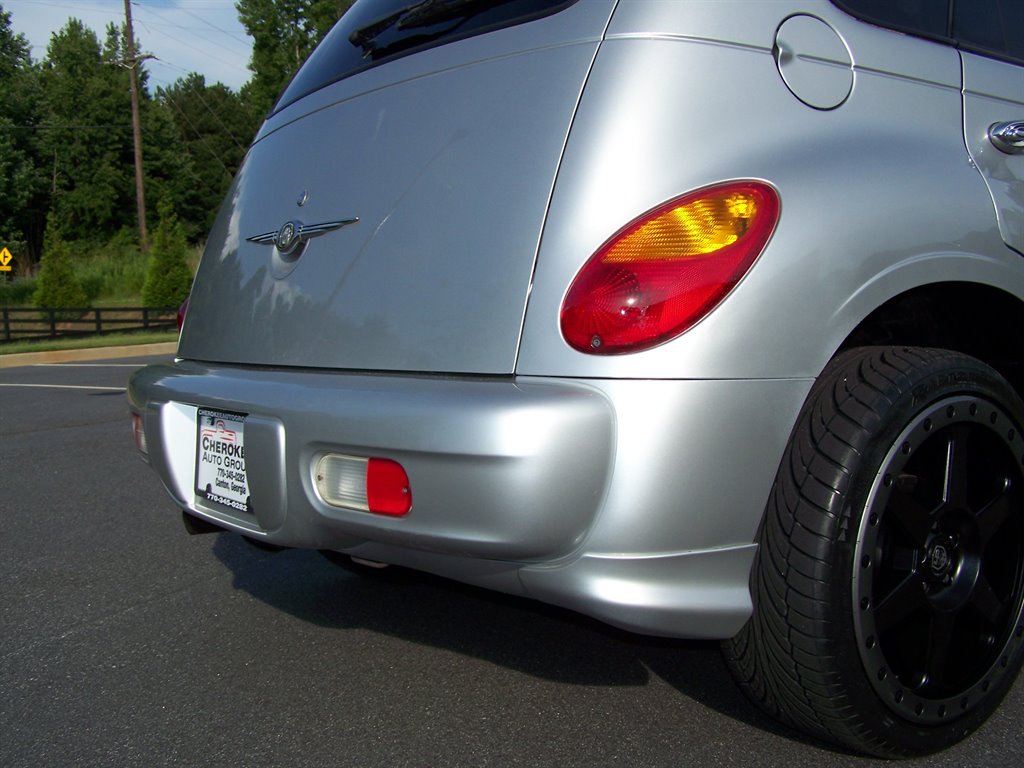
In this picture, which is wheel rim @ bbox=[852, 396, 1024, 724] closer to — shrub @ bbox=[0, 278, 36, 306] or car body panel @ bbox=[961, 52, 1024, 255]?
car body panel @ bbox=[961, 52, 1024, 255]

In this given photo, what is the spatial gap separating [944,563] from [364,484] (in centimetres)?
123

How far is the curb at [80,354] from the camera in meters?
17.5

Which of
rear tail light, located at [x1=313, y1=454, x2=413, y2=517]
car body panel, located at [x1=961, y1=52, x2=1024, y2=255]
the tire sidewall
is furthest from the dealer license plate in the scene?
car body panel, located at [x1=961, y1=52, x2=1024, y2=255]

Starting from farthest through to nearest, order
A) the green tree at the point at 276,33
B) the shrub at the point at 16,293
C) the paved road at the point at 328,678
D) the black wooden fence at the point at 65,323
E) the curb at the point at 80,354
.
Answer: the green tree at the point at 276,33
the shrub at the point at 16,293
the black wooden fence at the point at 65,323
the curb at the point at 80,354
the paved road at the point at 328,678

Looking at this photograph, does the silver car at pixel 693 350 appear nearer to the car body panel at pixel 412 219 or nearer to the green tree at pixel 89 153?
the car body panel at pixel 412 219

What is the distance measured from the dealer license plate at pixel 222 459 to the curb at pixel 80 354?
15.7 m

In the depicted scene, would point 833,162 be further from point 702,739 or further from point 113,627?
point 113,627

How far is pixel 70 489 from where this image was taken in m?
4.84

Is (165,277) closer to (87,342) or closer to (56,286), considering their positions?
(56,286)

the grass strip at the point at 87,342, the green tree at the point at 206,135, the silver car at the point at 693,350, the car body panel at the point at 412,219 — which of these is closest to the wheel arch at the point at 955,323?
the silver car at the point at 693,350

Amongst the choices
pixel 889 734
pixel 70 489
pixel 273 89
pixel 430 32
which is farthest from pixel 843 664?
pixel 273 89

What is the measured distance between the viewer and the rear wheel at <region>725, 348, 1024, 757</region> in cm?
178

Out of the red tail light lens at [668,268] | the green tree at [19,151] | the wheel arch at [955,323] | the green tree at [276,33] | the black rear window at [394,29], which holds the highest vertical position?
the green tree at [276,33]

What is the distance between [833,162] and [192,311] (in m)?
1.80
